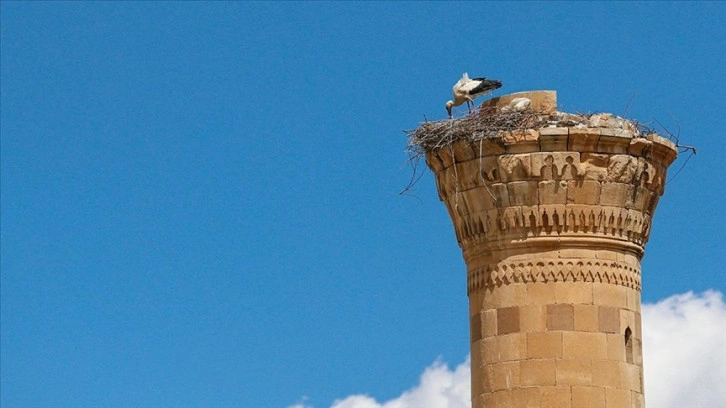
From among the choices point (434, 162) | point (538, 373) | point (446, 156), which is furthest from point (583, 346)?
point (434, 162)

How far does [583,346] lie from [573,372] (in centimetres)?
31

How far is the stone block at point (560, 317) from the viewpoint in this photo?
20.8 metres

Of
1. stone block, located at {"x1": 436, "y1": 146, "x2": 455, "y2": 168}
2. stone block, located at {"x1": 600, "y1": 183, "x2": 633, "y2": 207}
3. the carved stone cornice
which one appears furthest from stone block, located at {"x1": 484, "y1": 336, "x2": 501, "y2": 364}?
stone block, located at {"x1": 436, "y1": 146, "x2": 455, "y2": 168}

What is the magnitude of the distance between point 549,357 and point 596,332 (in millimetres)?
585

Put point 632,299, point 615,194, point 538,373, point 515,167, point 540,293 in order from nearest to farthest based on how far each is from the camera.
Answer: point 538,373 → point 540,293 → point 515,167 → point 615,194 → point 632,299

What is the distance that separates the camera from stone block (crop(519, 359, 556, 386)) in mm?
20641

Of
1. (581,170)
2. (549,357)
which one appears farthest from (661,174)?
(549,357)

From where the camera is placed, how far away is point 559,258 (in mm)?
21016

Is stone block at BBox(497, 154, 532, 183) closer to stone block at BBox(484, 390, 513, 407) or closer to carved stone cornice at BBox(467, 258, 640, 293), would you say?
carved stone cornice at BBox(467, 258, 640, 293)

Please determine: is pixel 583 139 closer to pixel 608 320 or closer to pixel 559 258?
pixel 559 258

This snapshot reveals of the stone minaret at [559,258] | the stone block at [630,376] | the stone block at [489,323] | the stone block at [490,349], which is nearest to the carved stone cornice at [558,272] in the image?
the stone minaret at [559,258]

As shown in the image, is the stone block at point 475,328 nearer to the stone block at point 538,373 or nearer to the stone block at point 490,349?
the stone block at point 490,349

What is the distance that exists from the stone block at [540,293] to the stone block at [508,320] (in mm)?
193

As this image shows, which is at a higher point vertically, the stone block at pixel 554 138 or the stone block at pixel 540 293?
the stone block at pixel 554 138
